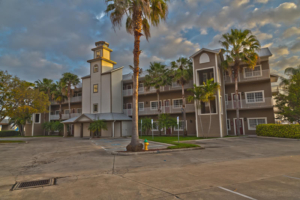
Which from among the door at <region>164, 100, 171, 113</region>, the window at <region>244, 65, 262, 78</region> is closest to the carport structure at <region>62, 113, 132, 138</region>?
the door at <region>164, 100, 171, 113</region>

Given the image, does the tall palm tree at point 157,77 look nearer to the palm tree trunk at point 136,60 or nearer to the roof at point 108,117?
the roof at point 108,117

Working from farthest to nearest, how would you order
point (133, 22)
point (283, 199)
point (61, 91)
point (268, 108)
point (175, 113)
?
point (61, 91) → point (175, 113) → point (268, 108) → point (133, 22) → point (283, 199)

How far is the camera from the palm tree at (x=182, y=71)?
2441 centimetres

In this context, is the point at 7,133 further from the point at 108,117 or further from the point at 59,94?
the point at 108,117

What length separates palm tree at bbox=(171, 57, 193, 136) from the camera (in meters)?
24.4

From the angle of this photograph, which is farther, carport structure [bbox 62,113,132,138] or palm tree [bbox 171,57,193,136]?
carport structure [bbox 62,113,132,138]

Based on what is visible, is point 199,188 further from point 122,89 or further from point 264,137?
point 122,89

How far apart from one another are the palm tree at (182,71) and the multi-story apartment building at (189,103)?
976 millimetres

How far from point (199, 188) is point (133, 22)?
1181 centimetres

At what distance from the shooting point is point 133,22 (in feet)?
44.7

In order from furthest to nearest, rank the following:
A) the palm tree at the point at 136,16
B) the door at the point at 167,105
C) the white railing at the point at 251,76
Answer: the door at the point at 167,105, the white railing at the point at 251,76, the palm tree at the point at 136,16

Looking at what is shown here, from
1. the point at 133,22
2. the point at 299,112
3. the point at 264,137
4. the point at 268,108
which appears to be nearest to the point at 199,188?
the point at 133,22

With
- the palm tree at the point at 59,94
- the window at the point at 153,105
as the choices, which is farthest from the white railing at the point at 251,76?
the palm tree at the point at 59,94

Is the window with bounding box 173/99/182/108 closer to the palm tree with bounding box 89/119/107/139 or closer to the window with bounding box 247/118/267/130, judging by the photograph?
the window with bounding box 247/118/267/130
